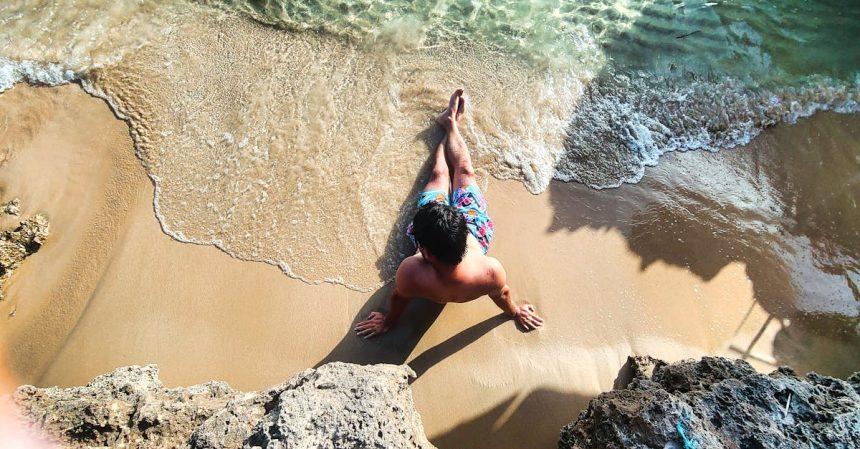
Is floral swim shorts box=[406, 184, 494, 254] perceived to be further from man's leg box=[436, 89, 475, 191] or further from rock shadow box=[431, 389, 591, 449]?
rock shadow box=[431, 389, 591, 449]

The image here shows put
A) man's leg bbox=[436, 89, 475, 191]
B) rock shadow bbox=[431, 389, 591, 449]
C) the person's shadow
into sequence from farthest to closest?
man's leg bbox=[436, 89, 475, 191] < the person's shadow < rock shadow bbox=[431, 389, 591, 449]

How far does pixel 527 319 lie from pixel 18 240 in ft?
12.0

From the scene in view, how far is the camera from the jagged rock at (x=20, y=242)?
3.32 metres

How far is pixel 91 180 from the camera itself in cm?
371

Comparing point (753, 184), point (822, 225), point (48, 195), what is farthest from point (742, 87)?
point (48, 195)

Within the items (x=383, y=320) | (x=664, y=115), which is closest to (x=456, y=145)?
(x=383, y=320)

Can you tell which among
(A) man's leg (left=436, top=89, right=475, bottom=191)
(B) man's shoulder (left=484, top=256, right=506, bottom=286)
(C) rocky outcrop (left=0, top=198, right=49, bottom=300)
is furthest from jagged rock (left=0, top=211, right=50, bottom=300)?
(B) man's shoulder (left=484, top=256, right=506, bottom=286)

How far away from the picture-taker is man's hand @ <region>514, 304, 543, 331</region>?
334 cm

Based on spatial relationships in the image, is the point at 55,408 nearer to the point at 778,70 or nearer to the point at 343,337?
the point at 343,337

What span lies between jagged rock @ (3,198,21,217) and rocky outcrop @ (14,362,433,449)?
1.74 metres

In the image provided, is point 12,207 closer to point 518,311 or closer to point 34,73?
point 34,73

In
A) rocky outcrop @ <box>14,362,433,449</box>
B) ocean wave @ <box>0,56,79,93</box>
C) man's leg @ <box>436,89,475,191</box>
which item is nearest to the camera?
rocky outcrop @ <box>14,362,433,449</box>

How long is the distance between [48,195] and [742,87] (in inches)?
251

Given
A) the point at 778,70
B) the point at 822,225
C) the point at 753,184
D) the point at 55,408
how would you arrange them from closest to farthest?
the point at 55,408 → the point at 822,225 → the point at 753,184 → the point at 778,70
